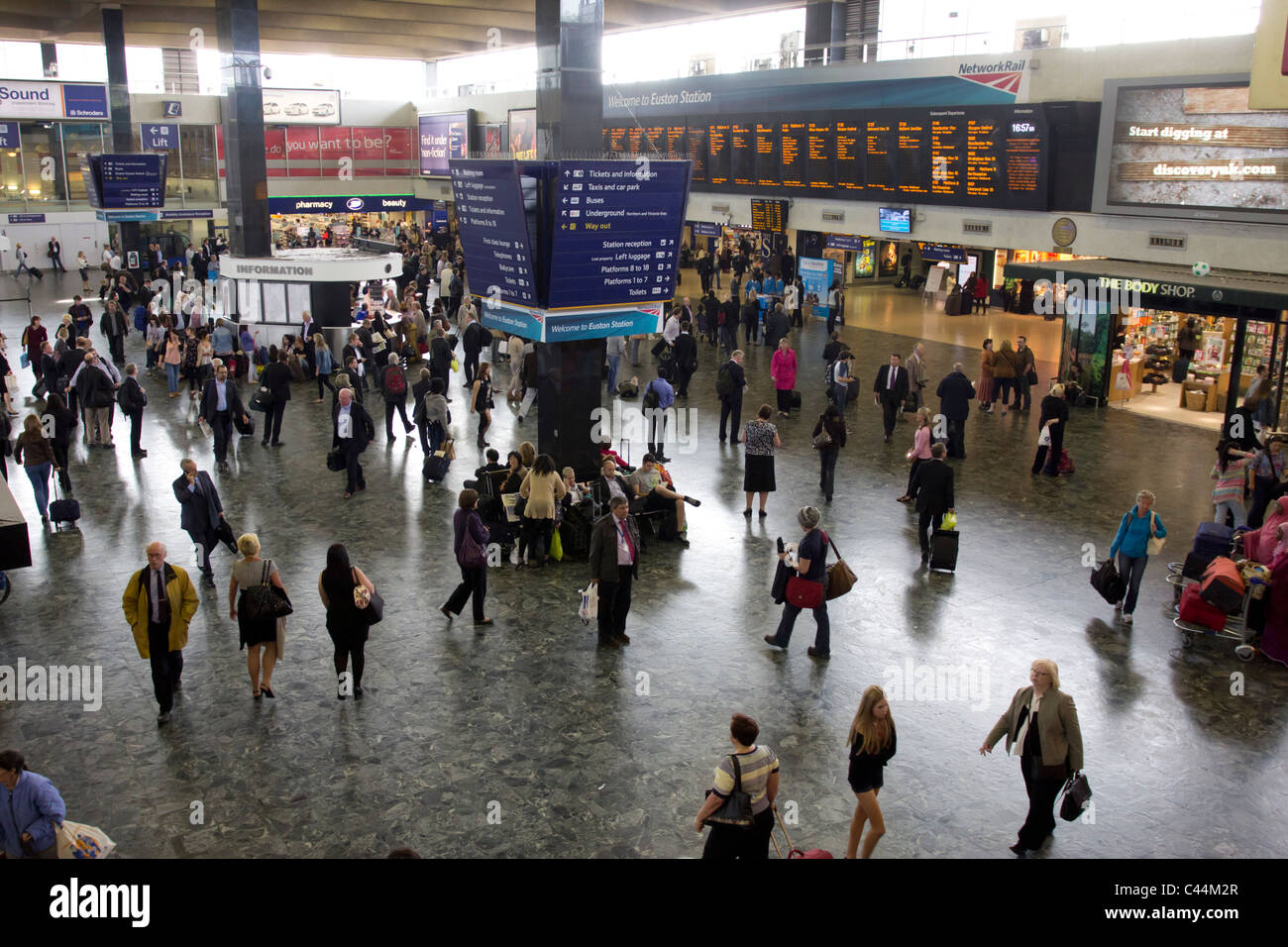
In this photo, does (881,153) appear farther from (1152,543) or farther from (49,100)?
(49,100)

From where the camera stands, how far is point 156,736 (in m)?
8.02

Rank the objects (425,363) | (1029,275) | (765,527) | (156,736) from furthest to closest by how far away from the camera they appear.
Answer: (425,363)
(1029,275)
(765,527)
(156,736)

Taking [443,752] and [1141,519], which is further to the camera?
[1141,519]

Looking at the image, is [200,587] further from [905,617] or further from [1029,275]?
→ [1029,275]

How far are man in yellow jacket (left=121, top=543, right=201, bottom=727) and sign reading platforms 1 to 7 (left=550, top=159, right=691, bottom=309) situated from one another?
5237 millimetres

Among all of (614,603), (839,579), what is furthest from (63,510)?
(839,579)

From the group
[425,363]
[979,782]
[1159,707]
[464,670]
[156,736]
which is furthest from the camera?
[425,363]

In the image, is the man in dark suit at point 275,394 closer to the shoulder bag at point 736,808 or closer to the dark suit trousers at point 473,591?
the dark suit trousers at point 473,591

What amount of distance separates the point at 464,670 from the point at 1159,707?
19.2 ft

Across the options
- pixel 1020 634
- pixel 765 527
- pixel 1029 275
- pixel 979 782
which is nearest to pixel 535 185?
pixel 765 527

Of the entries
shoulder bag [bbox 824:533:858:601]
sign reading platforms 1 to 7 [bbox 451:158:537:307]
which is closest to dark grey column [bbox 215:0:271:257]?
sign reading platforms 1 to 7 [bbox 451:158:537:307]

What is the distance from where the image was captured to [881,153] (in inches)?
938

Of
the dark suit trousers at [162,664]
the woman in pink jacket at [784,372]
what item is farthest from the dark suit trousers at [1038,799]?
the woman in pink jacket at [784,372]

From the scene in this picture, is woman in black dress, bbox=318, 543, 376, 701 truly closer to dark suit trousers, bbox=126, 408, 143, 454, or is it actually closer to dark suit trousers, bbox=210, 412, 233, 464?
dark suit trousers, bbox=210, 412, 233, 464
